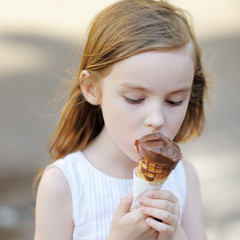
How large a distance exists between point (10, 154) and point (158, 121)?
3.16 meters

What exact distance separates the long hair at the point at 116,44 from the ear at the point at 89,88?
3cm

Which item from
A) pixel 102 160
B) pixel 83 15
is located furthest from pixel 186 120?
pixel 83 15

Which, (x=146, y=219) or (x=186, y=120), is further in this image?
(x=186, y=120)

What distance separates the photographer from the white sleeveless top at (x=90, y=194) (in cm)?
219

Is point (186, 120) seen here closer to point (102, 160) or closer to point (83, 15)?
point (102, 160)

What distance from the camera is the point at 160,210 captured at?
70.4 inches

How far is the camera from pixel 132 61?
6.23 ft

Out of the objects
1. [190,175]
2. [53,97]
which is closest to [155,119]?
[190,175]

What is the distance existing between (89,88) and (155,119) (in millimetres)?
471

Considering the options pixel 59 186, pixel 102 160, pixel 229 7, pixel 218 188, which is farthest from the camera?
A: pixel 229 7

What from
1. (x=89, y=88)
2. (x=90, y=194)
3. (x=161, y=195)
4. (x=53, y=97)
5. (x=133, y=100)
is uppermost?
(x=53, y=97)

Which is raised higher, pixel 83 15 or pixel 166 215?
pixel 83 15

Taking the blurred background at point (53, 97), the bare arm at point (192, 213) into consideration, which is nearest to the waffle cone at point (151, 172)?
the bare arm at point (192, 213)

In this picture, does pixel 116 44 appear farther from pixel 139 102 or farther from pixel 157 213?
pixel 157 213
